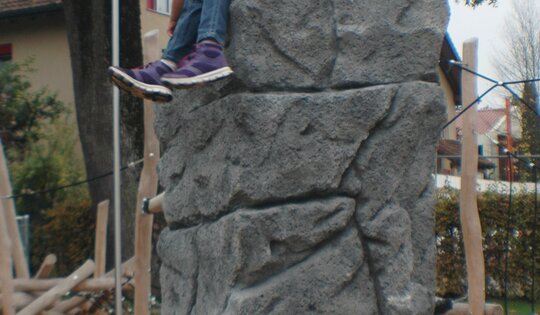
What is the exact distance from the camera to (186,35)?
3.88 meters

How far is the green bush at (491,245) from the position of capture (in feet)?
35.5

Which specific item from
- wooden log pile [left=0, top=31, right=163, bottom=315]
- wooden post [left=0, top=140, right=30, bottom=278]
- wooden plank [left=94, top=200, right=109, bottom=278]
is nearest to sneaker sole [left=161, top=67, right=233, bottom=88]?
Answer: wooden log pile [left=0, top=31, right=163, bottom=315]

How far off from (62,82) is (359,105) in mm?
11995

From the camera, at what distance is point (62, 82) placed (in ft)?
49.4

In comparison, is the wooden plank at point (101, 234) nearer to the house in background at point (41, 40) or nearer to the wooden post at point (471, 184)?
the wooden post at point (471, 184)

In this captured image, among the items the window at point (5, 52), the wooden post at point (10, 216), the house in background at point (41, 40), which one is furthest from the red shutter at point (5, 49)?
the wooden post at point (10, 216)

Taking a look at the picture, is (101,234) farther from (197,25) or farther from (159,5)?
(159,5)

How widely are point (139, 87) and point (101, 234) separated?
3732 millimetres

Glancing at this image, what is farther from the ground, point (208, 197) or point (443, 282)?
point (208, 197)

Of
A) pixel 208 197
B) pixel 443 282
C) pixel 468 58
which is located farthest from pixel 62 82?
pixel 208 197

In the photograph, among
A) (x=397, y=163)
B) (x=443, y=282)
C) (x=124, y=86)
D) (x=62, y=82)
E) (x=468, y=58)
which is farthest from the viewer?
(x=62, y=82)

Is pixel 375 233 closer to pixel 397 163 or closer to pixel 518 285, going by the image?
pixel 397 163

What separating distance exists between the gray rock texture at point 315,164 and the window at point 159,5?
12.6m

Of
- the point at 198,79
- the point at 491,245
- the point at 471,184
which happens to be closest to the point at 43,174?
the point at 491,245
